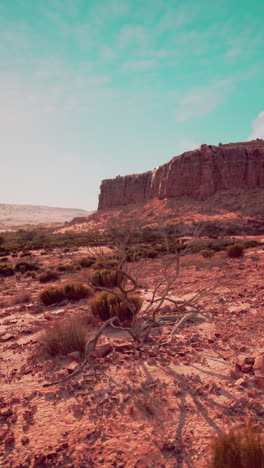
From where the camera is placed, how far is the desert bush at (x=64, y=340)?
14.8ft

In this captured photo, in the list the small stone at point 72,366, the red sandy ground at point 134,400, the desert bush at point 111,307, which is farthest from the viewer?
the desert bush at point 111,307

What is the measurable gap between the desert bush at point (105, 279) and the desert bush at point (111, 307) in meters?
2.95

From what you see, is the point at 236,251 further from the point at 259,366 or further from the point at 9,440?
the point at 9,440

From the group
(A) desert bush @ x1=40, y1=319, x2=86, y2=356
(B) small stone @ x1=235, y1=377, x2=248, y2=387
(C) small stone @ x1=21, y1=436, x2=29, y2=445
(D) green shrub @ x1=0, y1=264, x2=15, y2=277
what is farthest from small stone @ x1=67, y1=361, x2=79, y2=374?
(D) green shrub @ x1=0, y1=264, x2=15, y2=277

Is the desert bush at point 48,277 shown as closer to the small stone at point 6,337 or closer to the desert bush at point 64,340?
the small stone at point 6,337

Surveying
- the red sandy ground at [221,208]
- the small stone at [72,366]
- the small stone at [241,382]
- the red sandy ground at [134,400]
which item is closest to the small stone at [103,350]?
A: the red sandy ground at [134,400]

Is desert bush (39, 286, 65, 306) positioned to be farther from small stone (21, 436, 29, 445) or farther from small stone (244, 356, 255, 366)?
small stone (244, 356, 255, 366)

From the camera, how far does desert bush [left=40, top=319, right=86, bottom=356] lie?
14.8 ft

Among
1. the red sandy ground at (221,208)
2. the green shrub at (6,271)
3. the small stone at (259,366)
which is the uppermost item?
the red sandy ground at (221,208)

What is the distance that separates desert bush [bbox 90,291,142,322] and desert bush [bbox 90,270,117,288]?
2.95m

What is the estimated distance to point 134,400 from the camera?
3076mm

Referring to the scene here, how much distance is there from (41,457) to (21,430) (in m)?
0.57

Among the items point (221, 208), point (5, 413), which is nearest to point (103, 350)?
point (5, 413)

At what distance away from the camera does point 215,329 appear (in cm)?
525
